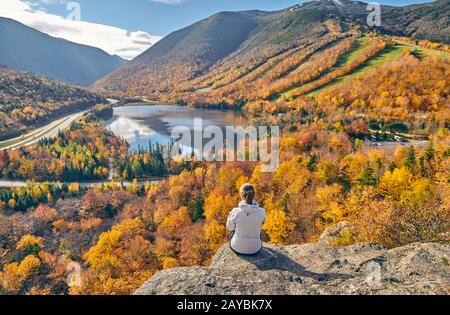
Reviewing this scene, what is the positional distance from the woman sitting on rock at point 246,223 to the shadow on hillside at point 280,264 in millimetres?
Result: 264

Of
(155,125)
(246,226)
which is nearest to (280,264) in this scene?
(246,226)

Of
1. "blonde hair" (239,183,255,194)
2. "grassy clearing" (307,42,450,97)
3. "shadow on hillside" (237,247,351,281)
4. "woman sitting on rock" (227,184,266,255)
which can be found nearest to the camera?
"blonde hair" (239,183,255,194)

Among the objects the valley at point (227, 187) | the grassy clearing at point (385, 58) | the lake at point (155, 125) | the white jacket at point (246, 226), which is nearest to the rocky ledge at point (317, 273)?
the valley at point (227, 187)

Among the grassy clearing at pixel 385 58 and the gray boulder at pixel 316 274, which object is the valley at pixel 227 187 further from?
the grassy clearing at pixel 385 58

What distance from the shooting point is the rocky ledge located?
24.8 ft

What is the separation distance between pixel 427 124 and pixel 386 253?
98799 millimetres

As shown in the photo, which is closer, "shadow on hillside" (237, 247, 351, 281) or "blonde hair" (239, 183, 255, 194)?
"blonde hair" (239, 183, 255, 194)

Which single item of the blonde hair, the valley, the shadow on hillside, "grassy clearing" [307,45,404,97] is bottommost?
the valley

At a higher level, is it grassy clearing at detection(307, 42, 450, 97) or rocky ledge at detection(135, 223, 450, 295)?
grassy clearing at detection(307, 42, 450, 97)

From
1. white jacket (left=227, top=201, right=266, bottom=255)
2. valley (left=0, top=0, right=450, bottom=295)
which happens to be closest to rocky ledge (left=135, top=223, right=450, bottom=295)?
valley (left=0, top=0, right=450, bottom=295)

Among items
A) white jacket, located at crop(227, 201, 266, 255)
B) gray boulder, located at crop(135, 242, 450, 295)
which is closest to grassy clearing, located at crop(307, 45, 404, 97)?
gray boulder, located at crop(135, 242, 450, 295)

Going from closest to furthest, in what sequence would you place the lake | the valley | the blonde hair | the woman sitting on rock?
1. the blonde hair
2. the woman sitting on rock
3. the valley
4. the lake

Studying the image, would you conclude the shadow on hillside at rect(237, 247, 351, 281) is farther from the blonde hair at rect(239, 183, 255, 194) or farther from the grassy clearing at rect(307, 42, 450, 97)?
the grassy clearing at rect(307, 42, 450, 97)
